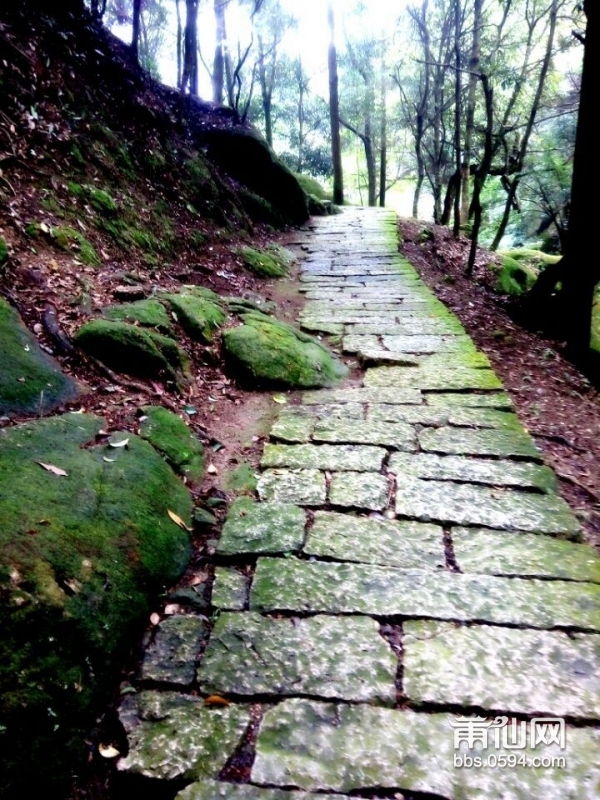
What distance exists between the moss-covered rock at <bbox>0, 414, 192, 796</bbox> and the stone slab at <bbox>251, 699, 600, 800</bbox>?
1.85 feet

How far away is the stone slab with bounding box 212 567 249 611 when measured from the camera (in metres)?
2.00

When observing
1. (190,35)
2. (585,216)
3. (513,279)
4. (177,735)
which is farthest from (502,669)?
(190,35)

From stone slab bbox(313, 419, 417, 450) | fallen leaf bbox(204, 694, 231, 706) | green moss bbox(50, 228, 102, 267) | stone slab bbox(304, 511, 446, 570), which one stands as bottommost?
fallen leaf bbox(204, 694, 231, 706)

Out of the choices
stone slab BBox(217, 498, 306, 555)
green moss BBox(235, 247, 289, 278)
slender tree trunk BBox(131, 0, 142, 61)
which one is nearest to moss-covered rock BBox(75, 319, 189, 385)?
stone slab BBox(217, 498, 306, 555)

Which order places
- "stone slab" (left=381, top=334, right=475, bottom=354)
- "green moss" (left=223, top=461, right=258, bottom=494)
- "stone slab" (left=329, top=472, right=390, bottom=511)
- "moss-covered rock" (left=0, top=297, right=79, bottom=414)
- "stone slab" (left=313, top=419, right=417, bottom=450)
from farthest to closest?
"stone slab" (left=381, top=334, right=475, bottom=354) < "stone slab" (left=313, top=419, right=417, bottom=450) < "green moss" (left=223, top=461, right=258, bottom=494) < "stone slab" (left=329, top=472, right=390, bottom=511) < "moss-covered rock" (left=0, top=297, right=79, bottom=414)

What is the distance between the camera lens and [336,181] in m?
16.2

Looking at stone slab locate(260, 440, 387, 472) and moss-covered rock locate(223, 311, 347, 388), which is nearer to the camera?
stone slab locate(260, 440, 387, 472)

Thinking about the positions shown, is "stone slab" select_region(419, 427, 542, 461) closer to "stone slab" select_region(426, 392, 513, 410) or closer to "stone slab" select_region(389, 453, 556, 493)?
"stone slab" select_region(389, 453, 556, 493)

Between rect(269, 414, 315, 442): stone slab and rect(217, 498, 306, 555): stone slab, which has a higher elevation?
rect(269, 414, 315, 442): stone slab

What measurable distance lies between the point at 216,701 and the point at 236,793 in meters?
0.27

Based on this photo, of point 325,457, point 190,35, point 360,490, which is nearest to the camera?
point 360,490

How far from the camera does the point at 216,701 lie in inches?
63.9

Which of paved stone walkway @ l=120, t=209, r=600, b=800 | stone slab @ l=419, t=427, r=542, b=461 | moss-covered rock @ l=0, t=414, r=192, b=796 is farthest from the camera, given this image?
stone slab @ l=419, t=427, r=542, b=461

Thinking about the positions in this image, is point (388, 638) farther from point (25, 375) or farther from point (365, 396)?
point (365, 396)
